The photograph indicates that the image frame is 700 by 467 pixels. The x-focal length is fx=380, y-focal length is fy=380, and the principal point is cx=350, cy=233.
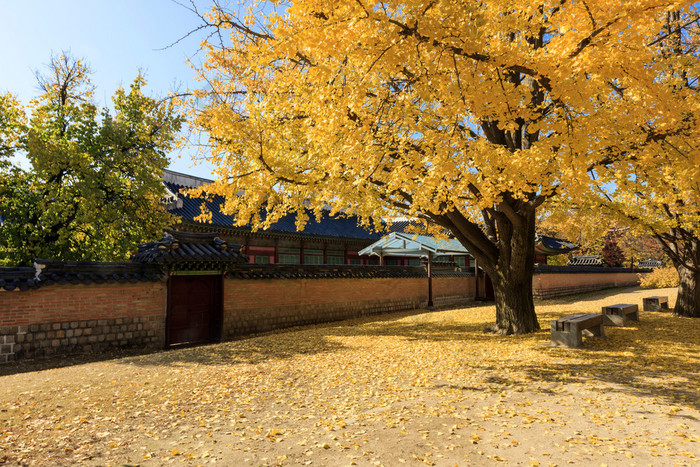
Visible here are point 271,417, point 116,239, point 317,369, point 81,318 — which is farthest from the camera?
point 116,239

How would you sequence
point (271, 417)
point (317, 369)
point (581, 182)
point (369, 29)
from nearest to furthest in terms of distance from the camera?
point (271, 417) < point (369, 29) < point (581, 182) < point (317, 369)

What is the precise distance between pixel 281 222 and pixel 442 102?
14.4 metres

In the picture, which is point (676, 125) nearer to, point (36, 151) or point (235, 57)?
point (235, 57)

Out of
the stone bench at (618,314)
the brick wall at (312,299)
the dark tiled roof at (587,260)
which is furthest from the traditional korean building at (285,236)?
the dark tiled roof at (587,260)

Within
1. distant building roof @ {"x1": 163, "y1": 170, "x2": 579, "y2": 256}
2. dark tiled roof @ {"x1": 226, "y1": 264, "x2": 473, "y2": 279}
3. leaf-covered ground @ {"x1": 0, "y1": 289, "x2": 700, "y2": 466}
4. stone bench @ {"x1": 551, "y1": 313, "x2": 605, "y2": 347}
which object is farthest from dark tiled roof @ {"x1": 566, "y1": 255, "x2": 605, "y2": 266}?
stone bench @ {"x1": 551, "y1": 313, "x2": 605, "y2": 347}

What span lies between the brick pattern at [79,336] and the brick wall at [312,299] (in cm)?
223

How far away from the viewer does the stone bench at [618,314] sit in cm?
1098

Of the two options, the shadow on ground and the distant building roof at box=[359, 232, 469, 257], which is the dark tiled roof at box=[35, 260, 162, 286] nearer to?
the shadow on ground

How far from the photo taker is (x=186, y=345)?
35.6 feet

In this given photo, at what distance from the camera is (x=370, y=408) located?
5.00 meters

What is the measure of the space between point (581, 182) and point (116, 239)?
12233 mm

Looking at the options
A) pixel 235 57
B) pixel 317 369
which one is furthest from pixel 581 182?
pixel 235 57

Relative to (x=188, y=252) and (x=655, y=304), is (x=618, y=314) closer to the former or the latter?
(x=655, y=304)

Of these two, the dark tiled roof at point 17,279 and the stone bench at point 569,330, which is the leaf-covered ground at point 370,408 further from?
the dark tiled roof at point 17,279
